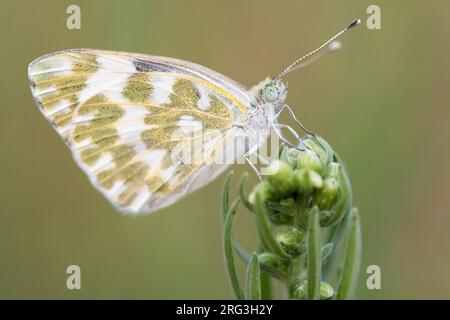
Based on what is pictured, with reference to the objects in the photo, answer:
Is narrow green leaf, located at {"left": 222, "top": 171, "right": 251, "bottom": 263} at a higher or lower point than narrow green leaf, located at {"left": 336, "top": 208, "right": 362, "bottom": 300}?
higher

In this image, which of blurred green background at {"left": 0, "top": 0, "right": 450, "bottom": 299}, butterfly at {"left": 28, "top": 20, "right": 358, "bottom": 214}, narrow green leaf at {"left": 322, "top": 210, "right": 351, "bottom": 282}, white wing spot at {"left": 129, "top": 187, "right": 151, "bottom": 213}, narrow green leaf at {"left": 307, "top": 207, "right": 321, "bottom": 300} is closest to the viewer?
narrow green leaf at {"left": 307, "top": 207, "right": 321, "bottom": 300}

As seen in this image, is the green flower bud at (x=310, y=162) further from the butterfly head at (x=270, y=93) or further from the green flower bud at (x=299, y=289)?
the butterfly head at (x=270, y=93)

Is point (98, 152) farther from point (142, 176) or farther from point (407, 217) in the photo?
point (407, 217)

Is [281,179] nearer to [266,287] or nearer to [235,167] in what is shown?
[266,287]

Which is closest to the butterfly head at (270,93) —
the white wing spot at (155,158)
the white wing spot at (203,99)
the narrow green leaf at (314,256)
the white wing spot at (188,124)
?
the white wing spot at (203,99)

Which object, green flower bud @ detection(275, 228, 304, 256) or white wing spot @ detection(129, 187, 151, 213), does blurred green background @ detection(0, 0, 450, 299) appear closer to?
white wing spot @ detection(129, 187, 151, 213)

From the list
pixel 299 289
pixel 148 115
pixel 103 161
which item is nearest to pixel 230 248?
pixel 299 289

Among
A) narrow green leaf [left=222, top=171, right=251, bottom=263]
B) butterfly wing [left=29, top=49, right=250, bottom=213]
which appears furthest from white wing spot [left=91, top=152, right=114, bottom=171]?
narrow green leaf [left=222, top=171, right=251, bottom=263]
